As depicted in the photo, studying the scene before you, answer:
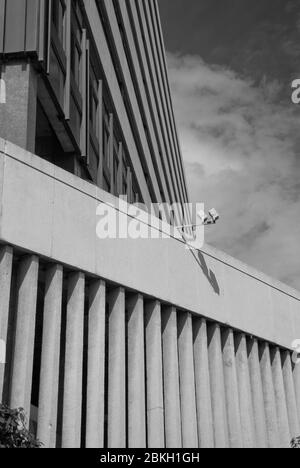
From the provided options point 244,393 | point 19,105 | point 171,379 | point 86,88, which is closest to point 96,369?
point 171,379

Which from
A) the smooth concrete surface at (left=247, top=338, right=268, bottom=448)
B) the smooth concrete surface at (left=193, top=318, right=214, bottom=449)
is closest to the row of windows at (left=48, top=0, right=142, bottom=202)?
the smooth concrete surface at (left=193, top=318, right=214, bottom=449)

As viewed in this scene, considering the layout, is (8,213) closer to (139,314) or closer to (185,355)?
(139,314)

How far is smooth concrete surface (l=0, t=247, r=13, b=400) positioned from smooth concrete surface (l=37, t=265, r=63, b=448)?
40.0 inches

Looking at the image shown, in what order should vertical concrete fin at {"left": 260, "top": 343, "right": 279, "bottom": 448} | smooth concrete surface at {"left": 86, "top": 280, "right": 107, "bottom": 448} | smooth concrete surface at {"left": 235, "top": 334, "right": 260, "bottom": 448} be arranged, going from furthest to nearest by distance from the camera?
vertical concrete fin at {"left": 260, "top": 343, "right": 279, "bottom": 448}
smooth concrete surface at {"left": 235, "top": 334, "right": 260, "bottom": 448}
smooth concrete surface at {"left": 86, "top": 280, "right": 107, "bottom": 448}

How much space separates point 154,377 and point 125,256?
2.74 metres

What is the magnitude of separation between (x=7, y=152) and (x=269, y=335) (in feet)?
32.5

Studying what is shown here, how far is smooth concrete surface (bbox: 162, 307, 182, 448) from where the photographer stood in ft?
47.6

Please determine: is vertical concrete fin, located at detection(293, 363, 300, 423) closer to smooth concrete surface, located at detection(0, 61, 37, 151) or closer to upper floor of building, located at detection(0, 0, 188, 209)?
upper floor of building, located at detection(0, 0, 188, 209)

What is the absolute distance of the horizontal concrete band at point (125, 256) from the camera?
40.7ft

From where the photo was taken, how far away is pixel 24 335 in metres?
11.8

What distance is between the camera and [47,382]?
39.5 feet

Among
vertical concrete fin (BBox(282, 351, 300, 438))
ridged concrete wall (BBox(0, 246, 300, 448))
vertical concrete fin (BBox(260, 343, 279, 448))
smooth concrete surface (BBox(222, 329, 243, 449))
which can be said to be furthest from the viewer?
vertical concrete fin (BBox(282, 351, 300, 438))

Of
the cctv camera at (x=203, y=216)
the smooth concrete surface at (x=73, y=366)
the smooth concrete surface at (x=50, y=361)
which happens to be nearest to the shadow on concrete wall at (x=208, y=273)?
the cctv camera at (x=203, y=216)
